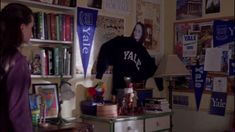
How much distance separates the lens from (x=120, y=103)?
3.41m

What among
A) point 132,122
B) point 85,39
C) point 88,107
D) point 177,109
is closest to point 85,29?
point 85,39

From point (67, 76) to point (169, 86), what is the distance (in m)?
1.30

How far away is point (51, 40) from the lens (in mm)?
2941

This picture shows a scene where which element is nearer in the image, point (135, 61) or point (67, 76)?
point (67, 76)

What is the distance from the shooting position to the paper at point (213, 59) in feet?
12.0

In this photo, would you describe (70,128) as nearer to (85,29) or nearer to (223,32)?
(85,29)

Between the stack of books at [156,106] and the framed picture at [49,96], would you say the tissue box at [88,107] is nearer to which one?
the framed picture at [49,96]

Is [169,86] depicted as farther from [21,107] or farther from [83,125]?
[21,107]

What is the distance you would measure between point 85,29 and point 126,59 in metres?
0.57

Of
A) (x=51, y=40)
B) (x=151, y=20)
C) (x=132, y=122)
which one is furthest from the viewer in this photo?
(x=151, y=20)

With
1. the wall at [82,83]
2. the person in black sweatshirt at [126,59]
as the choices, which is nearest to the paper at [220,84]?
the person in black sweatshirt at [126,59]

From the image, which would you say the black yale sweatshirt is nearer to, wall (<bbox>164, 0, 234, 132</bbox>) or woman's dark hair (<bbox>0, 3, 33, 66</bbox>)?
wall (<bbox>164, 0, 234, 132</bbox>)

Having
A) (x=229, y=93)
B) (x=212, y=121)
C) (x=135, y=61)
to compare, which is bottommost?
(x=212, y=121)

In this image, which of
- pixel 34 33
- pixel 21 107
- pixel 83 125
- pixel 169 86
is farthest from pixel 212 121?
pixel 21 107
